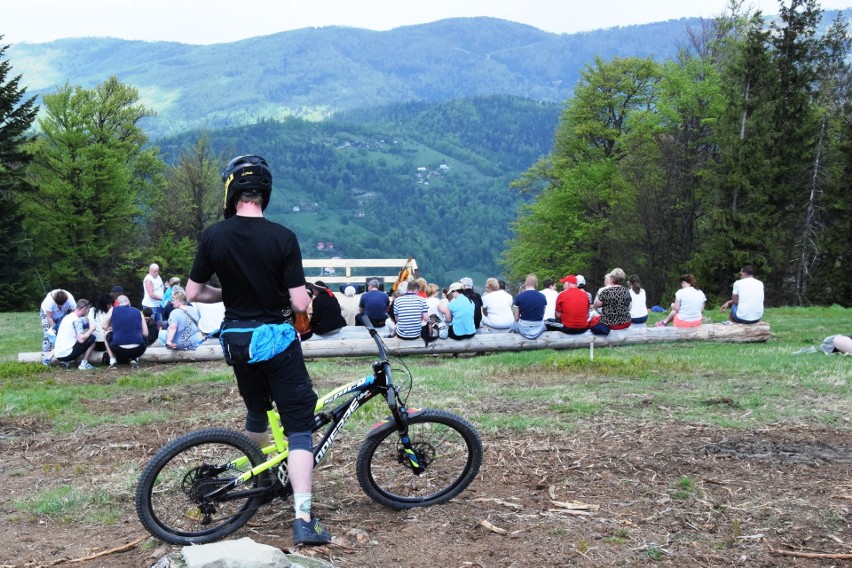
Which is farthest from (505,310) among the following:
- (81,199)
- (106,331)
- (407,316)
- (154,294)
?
(81,199)

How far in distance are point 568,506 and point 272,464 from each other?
193 centimetres

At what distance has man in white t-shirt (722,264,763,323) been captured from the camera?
51.2ft

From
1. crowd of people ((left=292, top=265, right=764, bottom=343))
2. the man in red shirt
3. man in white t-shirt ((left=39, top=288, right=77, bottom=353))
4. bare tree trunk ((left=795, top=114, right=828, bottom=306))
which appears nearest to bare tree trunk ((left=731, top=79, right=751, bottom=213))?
bare tree trunk ((left=795, top=114, right=828, bottom=306))

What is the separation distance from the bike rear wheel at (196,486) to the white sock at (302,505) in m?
0.38

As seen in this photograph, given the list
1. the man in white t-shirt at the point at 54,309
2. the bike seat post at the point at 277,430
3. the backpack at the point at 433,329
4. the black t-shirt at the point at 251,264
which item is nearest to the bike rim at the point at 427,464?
the bike seat post at the point at 277,430

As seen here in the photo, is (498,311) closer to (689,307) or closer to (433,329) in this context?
(433,329)

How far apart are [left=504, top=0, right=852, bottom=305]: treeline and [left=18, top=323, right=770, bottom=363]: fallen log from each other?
64.5ft

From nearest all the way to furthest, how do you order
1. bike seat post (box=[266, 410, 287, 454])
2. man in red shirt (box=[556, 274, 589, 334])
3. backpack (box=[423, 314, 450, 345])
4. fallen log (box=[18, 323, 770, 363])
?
bike seat post (box=[266, 410, 287, 454]) < fallen log (box=[18, 323, 770, 363]) < backpack (box=[423, 314, 450, 345]) < man in red shirt (box=[556, 274, 589, 334])

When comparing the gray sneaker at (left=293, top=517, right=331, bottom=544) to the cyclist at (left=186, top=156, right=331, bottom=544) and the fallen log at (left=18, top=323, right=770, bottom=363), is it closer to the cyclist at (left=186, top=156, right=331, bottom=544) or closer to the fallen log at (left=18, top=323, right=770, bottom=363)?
the cyclist at (left=186, top=156, right=331, bottom=544)

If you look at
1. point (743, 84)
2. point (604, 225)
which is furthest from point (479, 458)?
point (604, 225)

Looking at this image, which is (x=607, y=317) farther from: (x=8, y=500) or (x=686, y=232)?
(x=686, y=232)

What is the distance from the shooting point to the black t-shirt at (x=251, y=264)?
4.52 metres

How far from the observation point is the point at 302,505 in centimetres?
464

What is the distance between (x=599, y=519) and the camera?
16.7 ft
